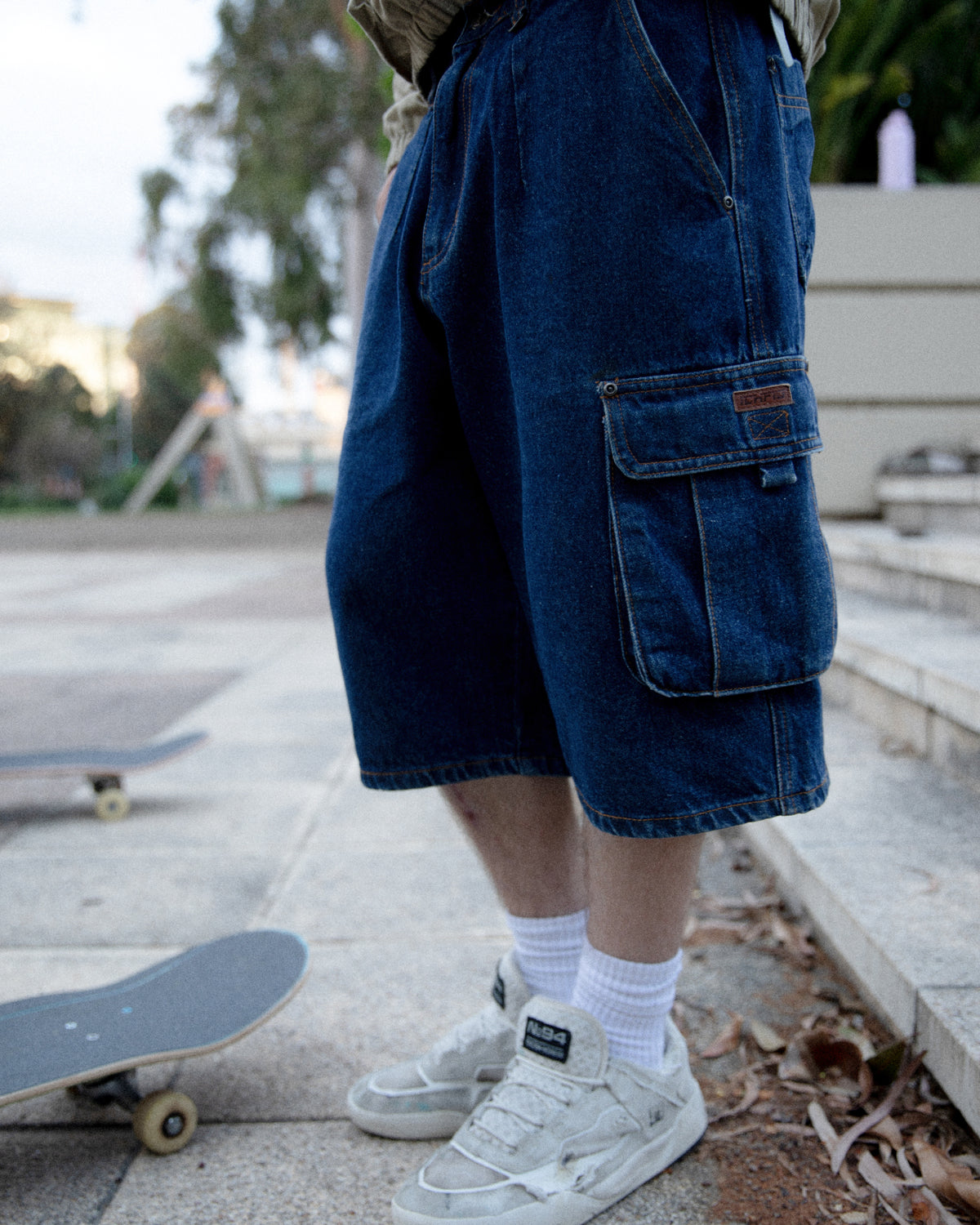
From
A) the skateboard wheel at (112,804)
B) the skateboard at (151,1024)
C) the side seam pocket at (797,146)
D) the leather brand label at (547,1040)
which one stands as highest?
the side seam pocket at (797,146)

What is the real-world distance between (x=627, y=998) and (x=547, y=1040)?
11 centimetres

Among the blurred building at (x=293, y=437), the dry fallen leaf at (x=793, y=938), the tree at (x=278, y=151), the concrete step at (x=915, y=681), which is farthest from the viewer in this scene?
the blurred building at (x=293, y=437)

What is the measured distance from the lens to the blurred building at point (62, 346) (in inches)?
1464

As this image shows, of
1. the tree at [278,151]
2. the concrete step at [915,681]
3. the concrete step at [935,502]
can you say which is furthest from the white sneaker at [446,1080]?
the tree at [278,151]

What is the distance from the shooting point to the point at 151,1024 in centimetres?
137

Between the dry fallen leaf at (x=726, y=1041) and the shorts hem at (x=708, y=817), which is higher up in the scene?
the shorts hem at (x=708, y=817)

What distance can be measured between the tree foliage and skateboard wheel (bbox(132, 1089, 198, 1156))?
17.0ft

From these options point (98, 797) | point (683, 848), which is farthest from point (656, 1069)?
point (98, 797)

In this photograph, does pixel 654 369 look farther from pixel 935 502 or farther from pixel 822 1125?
pixel 935 502

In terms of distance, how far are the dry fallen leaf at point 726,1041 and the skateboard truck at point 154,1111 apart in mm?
740

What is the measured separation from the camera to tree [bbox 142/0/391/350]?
10.3 m

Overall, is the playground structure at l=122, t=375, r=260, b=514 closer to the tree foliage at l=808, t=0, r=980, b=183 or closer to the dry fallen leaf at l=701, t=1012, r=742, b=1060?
the tree foliage at l=808, t=0, r=980, b=183

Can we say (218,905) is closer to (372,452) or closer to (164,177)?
(372,452)

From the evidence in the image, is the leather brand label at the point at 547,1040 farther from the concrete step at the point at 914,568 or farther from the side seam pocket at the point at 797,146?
the concrete step at the point at 914,568
